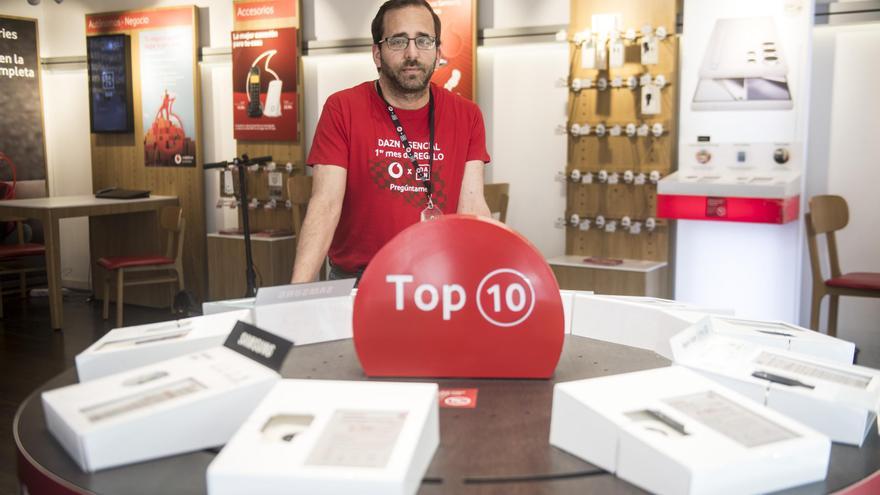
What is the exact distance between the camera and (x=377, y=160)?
8.29 ft

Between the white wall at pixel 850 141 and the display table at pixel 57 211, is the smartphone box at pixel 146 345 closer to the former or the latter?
the white wall at pixel 850 141

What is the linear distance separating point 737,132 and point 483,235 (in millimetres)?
3926

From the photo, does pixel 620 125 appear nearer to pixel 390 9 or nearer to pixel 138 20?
pixel 390 9

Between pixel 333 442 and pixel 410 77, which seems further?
pixel 410 77

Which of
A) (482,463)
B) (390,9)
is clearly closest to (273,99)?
(390,9)

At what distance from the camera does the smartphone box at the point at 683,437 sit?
3.42ft

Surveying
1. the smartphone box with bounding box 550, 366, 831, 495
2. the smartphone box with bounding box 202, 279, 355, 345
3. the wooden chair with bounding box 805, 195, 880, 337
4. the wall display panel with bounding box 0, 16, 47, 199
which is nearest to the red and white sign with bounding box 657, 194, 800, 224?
the wooden chair with bounding box 805, 195, 880, 337

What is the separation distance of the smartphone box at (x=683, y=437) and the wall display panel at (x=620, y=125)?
13.8ft

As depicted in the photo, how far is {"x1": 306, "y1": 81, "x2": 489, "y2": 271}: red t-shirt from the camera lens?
2504mm

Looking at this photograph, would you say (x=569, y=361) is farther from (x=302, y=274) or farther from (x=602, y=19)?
(x=602, y=19)

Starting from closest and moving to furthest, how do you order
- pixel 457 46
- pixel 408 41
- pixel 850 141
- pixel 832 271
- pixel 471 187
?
1. pixel 408 41
2. pixel 471 187
3. pixel 832 271
4. pixel 850 141
5. pixel 457 46

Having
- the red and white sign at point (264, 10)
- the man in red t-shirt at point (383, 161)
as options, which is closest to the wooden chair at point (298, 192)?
the red and white sign at point (264, 10)

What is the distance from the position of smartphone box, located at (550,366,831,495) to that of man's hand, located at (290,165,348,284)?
48.7 inches

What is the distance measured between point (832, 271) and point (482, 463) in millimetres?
4335
